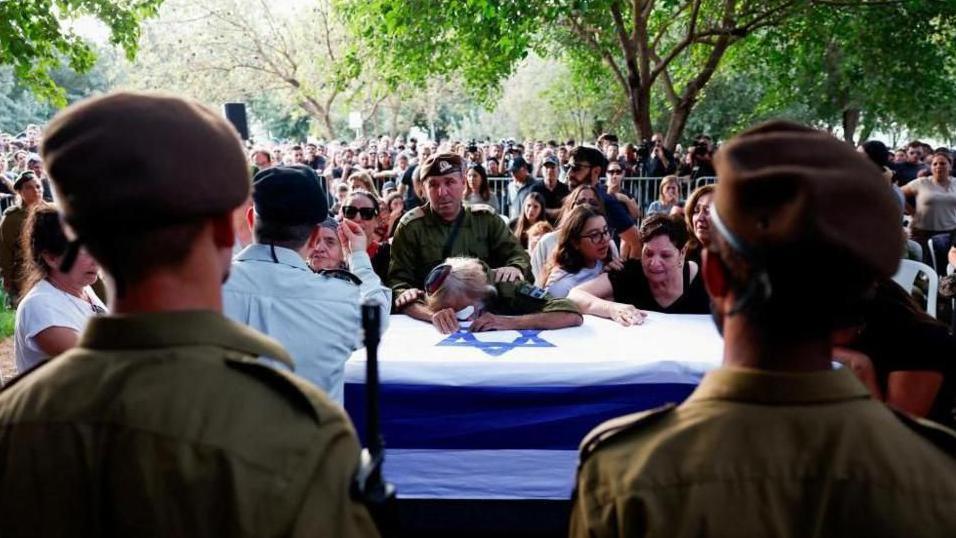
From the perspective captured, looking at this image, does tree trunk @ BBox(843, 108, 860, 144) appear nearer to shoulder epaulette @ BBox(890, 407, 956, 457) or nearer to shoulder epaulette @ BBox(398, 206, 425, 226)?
shoulder epaulette @ BBox(398, 206, 425, 226)

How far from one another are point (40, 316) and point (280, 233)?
2.86 ft

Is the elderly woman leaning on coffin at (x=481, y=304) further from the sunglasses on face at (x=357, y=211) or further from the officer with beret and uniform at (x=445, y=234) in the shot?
the sunglasses on face at (x=357, y=211)

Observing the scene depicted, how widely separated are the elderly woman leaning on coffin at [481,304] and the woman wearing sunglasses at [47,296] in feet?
5.47

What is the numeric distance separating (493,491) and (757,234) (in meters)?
2.74

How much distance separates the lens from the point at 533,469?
12.6ft

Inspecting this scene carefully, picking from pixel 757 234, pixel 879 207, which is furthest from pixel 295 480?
pixel 879 207

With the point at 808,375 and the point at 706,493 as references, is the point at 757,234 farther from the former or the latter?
the point at 706,493

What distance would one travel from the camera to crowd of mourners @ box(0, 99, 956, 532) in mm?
2816

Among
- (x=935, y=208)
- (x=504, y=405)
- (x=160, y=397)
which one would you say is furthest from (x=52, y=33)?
(x=935, y=208)

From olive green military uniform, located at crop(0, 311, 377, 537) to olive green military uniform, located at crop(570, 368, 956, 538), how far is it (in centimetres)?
44

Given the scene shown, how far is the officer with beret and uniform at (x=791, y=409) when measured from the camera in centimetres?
130

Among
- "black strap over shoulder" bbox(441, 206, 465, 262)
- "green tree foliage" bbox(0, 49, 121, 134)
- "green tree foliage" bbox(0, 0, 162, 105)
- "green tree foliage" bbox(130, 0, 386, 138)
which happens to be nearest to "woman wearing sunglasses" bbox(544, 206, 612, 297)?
"black strap over shoulder" bbox(441, 206, 465, 262)

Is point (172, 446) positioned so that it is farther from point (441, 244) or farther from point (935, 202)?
point (935, 202)

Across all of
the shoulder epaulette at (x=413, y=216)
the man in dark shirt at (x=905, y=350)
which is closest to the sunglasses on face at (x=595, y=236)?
the shoulder epaulette at (x=413, y=216)
